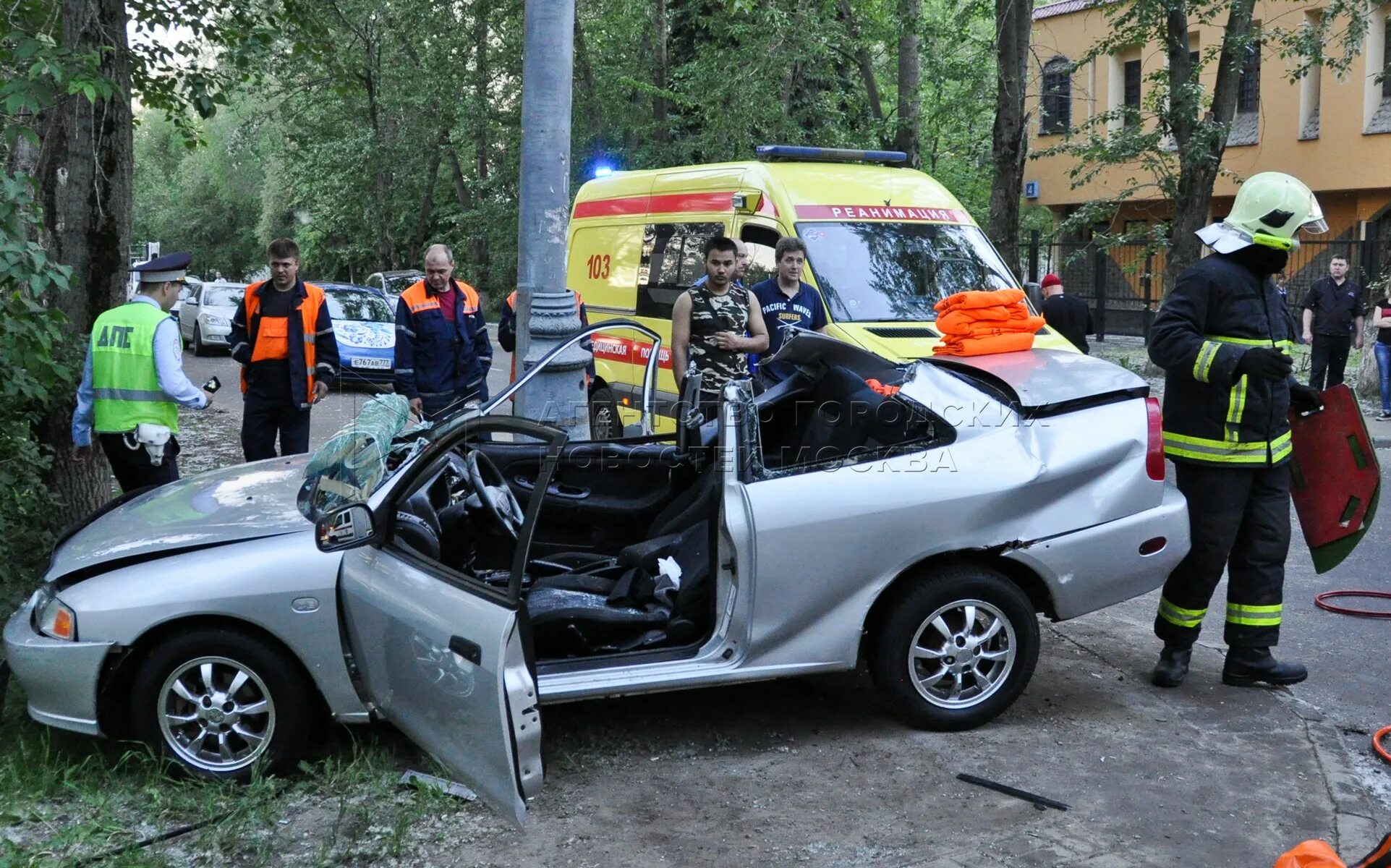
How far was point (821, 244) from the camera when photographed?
8.35m

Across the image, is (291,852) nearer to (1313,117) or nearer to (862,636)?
(862,636)

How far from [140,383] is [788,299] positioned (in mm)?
3767

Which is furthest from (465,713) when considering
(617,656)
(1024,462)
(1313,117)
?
(1313,117)

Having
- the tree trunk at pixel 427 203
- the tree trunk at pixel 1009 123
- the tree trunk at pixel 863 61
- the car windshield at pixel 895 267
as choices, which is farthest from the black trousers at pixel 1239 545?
the tree trunk at pixel 427 203

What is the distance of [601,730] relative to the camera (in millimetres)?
4949

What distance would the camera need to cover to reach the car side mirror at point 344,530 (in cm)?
429

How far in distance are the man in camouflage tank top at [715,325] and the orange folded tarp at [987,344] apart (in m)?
1.96

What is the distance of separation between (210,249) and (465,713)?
177 ft

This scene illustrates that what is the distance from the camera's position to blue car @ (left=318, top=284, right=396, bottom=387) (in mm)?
16875

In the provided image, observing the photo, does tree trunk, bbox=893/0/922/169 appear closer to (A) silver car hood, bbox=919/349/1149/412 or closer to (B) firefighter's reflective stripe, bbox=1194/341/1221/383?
(A) silver car hood, bbox=919/349/1149/412

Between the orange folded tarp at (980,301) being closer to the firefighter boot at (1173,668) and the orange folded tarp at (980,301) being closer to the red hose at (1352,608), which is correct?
the firefighter boot at (1173,668)

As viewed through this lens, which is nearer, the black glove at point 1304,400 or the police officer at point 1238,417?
the police officer at point 1238,417

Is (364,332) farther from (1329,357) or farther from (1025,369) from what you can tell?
(1025,369)

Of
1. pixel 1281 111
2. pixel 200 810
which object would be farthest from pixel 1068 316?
pixel 1281 111
